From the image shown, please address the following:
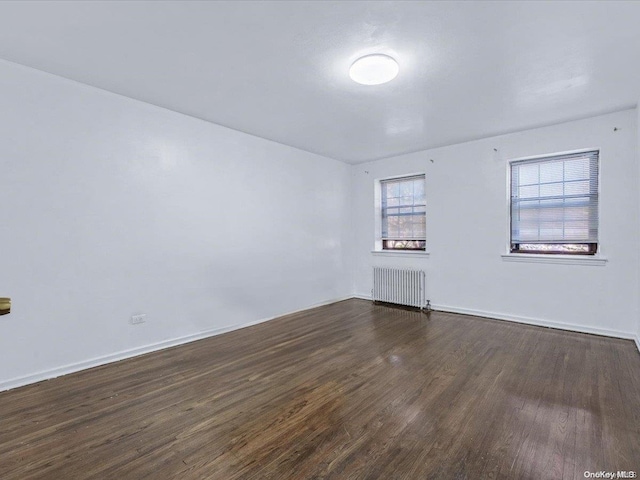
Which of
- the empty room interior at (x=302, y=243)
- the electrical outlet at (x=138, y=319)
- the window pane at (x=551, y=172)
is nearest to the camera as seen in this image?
the empty room interior at (x=302, y=243)

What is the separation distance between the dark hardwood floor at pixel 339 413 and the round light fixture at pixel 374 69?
8.59 feet

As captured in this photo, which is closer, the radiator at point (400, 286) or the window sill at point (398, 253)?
the radiator at point (400, 286)

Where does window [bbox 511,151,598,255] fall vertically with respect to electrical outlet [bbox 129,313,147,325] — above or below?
above

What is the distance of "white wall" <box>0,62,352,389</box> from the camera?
267 cm

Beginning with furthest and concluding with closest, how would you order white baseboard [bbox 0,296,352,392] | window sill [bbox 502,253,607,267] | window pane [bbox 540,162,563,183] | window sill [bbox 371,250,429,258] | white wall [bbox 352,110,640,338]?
window sill [bbox 371,250,429,258] < window pane [bbox 540,162,563,183] < window sill [bbox 502,253,607,267] < white wall [bbox 352,110,640,338] < white baseboard [bbox 0,296,352,392]

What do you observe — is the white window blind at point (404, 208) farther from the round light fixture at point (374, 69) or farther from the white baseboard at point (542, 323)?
the round light fixture at point (374, 69)

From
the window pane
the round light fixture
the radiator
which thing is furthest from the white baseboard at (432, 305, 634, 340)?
the round light fixture

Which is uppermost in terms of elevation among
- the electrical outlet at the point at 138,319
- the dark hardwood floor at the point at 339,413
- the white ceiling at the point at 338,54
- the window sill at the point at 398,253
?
the white ceiling at the point at 338,54

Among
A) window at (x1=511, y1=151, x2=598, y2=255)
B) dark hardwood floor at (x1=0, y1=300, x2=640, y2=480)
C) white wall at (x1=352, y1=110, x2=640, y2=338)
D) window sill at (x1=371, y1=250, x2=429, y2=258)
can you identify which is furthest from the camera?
window sill at (x1=371, y1=250, x2=429, y2=258)

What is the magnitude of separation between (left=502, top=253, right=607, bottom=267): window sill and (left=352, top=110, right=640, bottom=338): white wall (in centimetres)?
6

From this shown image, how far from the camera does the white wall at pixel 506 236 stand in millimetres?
3646

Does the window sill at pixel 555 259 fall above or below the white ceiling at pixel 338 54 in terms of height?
below

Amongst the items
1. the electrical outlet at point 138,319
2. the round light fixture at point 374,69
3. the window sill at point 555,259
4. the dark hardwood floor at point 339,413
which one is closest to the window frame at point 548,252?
the window sill at point 555,259

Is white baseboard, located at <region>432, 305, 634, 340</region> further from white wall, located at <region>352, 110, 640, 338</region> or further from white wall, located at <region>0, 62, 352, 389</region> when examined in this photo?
white wall, located at <region>0, 62, 352, 389</region>
